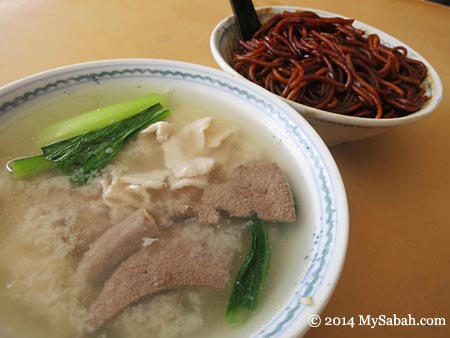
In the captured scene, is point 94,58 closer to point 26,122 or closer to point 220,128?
point 26,122

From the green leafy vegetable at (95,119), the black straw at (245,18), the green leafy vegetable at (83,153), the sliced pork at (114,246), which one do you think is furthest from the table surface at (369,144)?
the green leafy vegetable at (83,153)

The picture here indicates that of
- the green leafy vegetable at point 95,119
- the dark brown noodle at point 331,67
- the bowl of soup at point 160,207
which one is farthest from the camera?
the dark brown noodle at point 331,67

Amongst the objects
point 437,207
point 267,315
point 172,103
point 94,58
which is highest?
point 94,58

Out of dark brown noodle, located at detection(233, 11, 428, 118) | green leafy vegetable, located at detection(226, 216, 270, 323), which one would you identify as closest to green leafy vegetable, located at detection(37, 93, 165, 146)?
dark brown noodle, located at detection(233, 11, 428, 118)

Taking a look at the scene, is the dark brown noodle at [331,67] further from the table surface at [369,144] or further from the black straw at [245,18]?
the table surface at [369,144]

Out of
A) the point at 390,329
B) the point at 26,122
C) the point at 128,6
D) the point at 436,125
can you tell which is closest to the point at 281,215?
the point at 390,329

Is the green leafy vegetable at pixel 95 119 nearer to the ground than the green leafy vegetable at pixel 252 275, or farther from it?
farther from it
